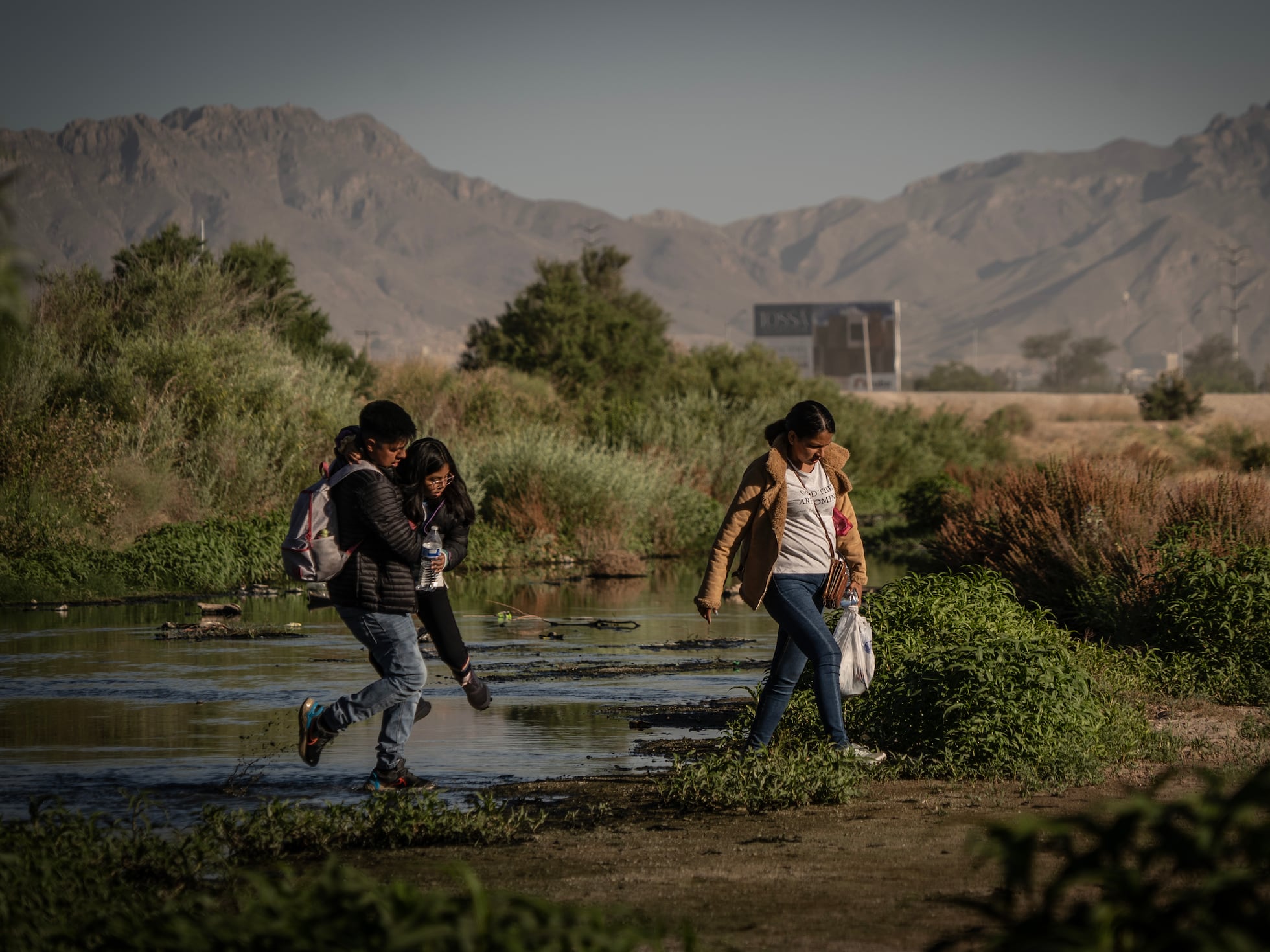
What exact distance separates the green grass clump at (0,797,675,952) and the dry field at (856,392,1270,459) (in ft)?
141

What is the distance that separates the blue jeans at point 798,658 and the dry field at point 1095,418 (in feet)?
130

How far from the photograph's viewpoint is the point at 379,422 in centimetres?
862

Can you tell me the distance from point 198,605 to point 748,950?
15529 millimetres

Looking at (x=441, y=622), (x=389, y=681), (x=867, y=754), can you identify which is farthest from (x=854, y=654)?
(x=389, y=681)

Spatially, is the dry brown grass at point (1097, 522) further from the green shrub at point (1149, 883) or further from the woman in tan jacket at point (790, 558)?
the green shrub at point (1149, 883)

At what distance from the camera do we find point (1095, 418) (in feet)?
265

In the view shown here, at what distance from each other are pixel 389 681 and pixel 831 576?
2589 mm

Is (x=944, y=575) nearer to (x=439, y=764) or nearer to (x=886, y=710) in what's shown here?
(x=886, y=710)

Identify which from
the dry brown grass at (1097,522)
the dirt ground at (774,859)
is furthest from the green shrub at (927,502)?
the dirt ground at (774,859)

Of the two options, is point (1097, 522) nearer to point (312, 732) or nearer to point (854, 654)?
point (854, 654)

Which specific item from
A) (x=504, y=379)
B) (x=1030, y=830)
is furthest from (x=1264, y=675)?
(x=504, y=379)

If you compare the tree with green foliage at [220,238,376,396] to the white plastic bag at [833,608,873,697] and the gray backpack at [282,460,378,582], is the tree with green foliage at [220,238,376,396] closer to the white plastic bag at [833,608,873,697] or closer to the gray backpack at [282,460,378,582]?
the white plastic bag at [833,608,873,697]

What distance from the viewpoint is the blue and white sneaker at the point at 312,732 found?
8898mm

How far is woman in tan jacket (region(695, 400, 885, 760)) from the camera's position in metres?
8.94
